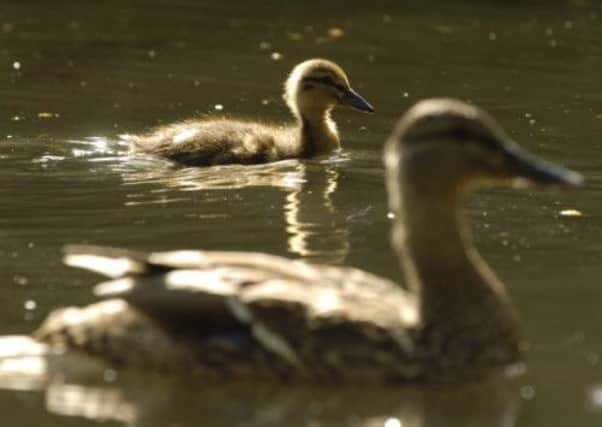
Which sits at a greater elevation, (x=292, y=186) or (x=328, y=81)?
(x=328, y=81)

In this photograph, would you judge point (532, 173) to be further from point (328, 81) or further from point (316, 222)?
point (328, 81)

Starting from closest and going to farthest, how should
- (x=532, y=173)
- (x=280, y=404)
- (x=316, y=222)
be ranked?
(x=280, y=404) < (x=532, y=173) < (x=316, y=222)

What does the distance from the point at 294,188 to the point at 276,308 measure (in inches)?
163

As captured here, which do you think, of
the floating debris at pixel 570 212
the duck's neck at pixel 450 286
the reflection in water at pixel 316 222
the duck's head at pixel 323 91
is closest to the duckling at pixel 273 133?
the duck's head at pixel 323 91

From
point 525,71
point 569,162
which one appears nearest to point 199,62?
point 525,71

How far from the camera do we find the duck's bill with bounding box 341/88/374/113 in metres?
11.8

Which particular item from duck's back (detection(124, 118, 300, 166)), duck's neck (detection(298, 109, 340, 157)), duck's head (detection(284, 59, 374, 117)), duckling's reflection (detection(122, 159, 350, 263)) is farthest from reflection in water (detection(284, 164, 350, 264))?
duck's head (detection(284, 59, 374, 117))

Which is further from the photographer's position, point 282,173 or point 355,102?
point 355,102

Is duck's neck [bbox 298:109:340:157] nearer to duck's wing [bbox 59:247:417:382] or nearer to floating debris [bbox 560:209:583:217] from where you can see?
floating debris [bbox 560:209:583:217]

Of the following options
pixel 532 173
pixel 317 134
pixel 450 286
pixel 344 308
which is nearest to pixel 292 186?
pixel 317 134

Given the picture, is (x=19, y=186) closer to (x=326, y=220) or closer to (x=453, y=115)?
(x=326, y=220)

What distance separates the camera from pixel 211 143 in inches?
430

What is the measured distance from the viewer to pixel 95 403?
6.20m

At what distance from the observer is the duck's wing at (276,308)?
6.13 m
